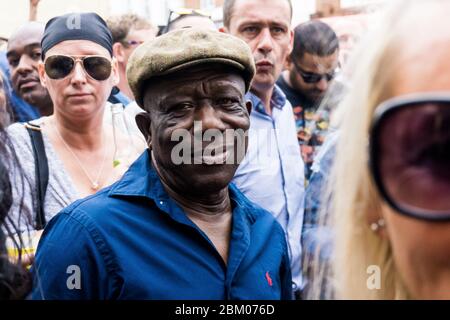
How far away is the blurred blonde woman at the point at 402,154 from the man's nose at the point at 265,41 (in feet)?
A: 4.49

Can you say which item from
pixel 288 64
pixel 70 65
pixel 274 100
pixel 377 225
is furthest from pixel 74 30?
pixel 377 225

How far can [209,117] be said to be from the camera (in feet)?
4.83

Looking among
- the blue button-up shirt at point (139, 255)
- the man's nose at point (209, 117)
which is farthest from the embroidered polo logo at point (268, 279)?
the man's nose at point (209, 117)

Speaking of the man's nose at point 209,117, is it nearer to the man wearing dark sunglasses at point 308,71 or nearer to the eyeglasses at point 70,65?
the eyeglasses at point 70,65

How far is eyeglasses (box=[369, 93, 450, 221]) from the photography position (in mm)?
689

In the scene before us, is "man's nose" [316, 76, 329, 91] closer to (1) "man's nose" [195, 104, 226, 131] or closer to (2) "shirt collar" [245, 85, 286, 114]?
(2) "shirt collar" [245, 85, 286, 114]

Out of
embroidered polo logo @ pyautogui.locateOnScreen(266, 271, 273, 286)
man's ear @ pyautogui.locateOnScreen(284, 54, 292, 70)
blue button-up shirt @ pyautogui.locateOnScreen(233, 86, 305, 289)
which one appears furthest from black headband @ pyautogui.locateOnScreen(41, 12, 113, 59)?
embroidered polo logo @ pyautogui.locateOnScreen(266, 271, 273, 286)

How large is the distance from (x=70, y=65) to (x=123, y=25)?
71 cm

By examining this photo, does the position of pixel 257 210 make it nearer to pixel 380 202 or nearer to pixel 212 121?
pixel 212 121

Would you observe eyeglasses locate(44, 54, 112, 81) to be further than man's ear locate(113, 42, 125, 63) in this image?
No

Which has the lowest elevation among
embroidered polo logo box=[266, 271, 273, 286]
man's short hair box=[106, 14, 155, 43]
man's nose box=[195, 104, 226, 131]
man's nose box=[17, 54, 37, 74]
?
embroidered polo logo box=[266, 271, 273, 286]

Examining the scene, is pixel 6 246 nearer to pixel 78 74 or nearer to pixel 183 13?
pixel 78 74

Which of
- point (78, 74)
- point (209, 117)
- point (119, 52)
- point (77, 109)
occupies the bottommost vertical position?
point (209, 117)

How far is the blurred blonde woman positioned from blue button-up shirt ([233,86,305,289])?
1164 mm
